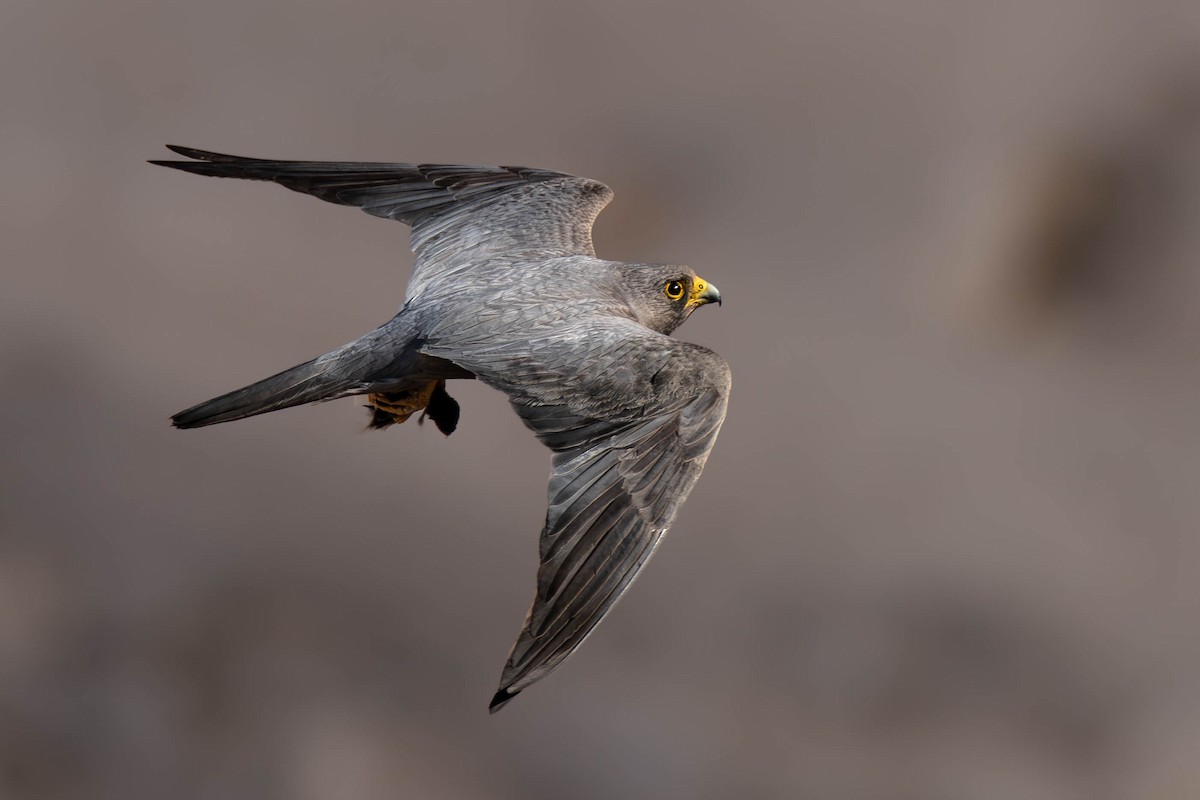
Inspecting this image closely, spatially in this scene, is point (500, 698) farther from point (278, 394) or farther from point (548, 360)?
point (278, 394)

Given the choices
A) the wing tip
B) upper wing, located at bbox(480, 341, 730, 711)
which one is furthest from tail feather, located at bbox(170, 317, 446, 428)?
the wing tip

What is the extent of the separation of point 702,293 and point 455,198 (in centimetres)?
112

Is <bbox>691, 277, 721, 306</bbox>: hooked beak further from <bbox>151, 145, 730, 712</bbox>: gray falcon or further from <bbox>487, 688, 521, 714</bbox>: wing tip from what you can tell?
<bbox>487, 688, 521, 714</bbox>: wing tip

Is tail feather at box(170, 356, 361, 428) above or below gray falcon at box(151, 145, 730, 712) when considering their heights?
below

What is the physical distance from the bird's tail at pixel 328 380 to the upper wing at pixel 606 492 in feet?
1.94

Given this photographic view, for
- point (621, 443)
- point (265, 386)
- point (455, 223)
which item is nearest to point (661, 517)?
point (621, 443)

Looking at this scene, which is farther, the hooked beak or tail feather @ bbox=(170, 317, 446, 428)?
the hooked beak

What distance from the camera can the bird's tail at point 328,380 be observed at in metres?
3.79

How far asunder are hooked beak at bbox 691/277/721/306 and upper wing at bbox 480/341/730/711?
2.93ft

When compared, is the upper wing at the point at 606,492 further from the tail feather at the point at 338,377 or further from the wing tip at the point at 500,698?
the tail feather at the point at 338,377

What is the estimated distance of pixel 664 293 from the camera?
14.7 feet

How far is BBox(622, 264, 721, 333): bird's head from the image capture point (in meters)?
4.45

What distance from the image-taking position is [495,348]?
382 centimetres

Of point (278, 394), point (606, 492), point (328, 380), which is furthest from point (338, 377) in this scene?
point (606, 492)
